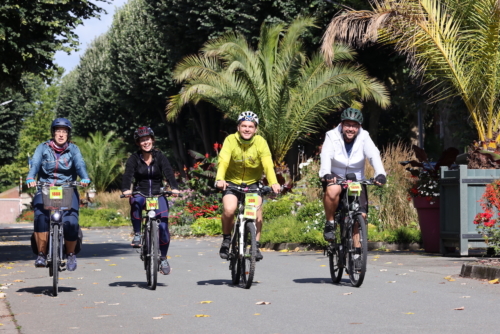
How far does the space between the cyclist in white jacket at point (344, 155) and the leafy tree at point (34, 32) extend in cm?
700

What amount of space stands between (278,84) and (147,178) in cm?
1630

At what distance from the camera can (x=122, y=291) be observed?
956cm

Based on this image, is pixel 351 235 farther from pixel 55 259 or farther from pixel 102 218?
pixel 102 218

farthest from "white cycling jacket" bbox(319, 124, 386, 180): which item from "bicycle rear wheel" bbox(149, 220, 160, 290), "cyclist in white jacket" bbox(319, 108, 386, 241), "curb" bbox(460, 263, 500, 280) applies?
"bicycle rear wheel" bbox(149, 220, 160, 290)

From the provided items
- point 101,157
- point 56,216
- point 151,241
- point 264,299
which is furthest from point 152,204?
point 101,157

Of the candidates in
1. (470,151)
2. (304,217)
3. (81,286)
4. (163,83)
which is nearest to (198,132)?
(163,83)

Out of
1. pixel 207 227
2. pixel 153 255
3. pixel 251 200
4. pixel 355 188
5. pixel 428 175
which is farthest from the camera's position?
pixel 207 227

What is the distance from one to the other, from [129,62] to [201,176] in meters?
16.9

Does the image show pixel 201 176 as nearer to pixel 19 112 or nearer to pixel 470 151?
pixel 470 151

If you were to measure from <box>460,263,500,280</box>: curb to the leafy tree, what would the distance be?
329 inches

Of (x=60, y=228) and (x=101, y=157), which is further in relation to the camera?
(x=101, y=157)

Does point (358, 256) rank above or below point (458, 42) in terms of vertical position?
below

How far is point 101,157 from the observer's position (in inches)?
1991

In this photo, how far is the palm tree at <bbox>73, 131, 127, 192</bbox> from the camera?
5056cm
